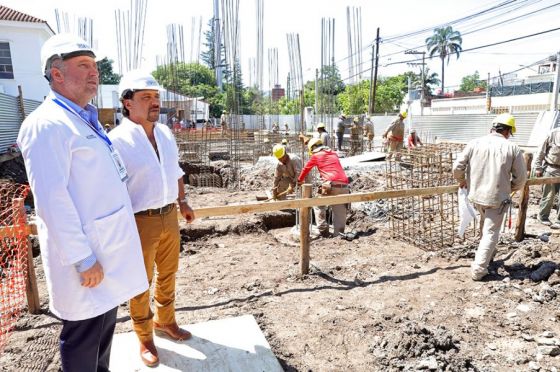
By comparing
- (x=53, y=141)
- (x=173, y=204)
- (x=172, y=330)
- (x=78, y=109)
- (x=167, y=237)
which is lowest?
(x=172, y=330)

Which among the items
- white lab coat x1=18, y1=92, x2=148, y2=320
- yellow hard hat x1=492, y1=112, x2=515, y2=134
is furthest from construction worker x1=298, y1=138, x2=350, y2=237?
white lab coat x1=18, y1=92, x2=148, y2=320

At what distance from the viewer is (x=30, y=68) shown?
19.7 metres

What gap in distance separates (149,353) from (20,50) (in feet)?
72.1

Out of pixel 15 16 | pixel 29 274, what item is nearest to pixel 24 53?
pixel 15 16

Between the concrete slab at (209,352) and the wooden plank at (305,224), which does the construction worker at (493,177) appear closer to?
the wooden plank at (305,224)

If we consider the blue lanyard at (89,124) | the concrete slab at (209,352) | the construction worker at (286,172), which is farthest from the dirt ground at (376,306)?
the blue lanyard at (89,124)

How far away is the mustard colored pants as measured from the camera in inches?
100

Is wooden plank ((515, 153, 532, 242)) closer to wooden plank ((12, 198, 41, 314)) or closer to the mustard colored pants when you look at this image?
the mustard colored pants

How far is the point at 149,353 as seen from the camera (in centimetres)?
271

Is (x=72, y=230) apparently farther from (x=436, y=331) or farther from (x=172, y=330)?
(x=436, y=331)

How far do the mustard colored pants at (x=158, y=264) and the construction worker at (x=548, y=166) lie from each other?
6059 millimetres

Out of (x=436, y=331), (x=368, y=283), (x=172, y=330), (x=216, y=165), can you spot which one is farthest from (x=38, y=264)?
(x=216, y=165)

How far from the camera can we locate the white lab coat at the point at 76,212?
1.71 meters

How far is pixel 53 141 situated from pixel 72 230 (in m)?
0.39
